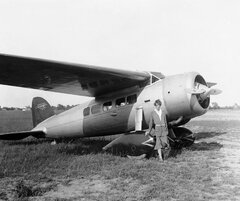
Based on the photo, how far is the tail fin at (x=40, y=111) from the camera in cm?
1173

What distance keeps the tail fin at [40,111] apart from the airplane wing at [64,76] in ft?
9.47

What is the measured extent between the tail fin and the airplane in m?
1.75

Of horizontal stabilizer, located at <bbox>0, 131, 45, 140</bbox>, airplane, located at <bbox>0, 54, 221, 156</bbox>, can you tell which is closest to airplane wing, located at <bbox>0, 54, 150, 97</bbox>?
airplane, located at <bbox>0, 54, 221, 156</bbox>

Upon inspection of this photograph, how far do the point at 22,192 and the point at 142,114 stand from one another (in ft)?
14.0

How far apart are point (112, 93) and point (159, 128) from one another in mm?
2548

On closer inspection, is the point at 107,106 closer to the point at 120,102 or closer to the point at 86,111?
the point at 120,102

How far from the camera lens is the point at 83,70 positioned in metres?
7.15

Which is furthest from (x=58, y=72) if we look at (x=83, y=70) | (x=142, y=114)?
(x=142, y=114)

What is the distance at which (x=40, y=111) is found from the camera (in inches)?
463

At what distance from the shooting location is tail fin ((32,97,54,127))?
11734mm

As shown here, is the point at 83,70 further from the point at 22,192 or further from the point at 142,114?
the point at 22,192

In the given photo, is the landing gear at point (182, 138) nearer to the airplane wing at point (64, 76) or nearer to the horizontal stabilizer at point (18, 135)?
the airplane wing at point (64, 76)

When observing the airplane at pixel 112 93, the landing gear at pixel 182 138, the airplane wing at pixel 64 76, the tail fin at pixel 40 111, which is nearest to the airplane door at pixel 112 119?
the airplane at pixel 112 93

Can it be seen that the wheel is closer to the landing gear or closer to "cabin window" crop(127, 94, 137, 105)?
the landing gear
